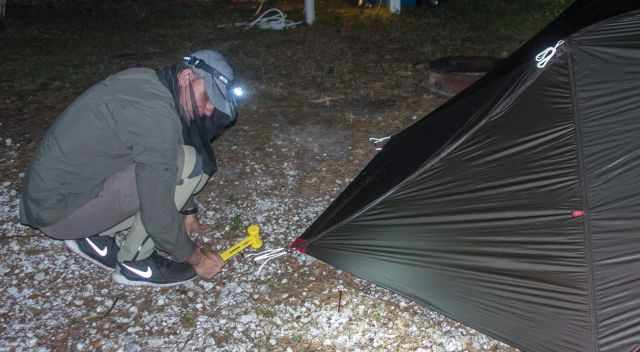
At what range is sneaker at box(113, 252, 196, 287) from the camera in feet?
9.60

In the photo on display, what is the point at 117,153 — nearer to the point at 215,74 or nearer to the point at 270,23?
the point at 215,74

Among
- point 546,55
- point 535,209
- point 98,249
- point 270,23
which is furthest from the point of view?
point 270,23

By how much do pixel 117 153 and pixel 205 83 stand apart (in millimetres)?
528

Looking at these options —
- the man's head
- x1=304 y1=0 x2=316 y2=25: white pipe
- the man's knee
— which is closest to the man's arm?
the man's head

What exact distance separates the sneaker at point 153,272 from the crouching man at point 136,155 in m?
0.02

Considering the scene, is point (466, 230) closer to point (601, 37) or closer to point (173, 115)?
point (601, 37)

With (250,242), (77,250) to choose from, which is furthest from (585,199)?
(77,250)

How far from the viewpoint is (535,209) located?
8.27 feet

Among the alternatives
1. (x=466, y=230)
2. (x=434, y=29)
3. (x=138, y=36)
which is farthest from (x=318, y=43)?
(x=466, y=230)

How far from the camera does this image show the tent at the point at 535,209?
2.35 meters

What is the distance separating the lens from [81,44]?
7.43m

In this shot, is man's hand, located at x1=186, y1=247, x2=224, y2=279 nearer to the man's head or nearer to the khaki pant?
→ the khaki pant

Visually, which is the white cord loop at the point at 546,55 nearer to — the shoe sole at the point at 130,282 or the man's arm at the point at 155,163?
the man's arm at the point at 155,163

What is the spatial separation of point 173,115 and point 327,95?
→ 3318mm
